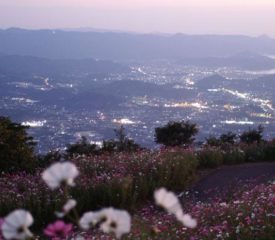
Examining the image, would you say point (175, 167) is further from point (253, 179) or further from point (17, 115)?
point (17, 115)

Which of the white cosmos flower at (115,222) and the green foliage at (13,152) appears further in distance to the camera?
the green foliage at (13,152)

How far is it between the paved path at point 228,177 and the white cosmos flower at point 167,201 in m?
8.19

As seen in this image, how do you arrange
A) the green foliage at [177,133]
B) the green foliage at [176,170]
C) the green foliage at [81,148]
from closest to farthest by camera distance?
the green foliage at [176,170] → the green foliage at [81,148] → the green foliage at [177,133]

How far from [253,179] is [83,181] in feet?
11.9

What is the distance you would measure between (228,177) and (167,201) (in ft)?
33.6

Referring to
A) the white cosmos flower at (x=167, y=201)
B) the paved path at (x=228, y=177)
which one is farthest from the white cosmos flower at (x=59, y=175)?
the paved path at (x=228, y=177)

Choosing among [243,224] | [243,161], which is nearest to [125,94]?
[243,161]

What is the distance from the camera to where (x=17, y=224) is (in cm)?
153

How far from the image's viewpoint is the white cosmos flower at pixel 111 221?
1.53 meters

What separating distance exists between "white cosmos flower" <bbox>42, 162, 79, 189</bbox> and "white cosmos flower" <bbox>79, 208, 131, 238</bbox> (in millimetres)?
113

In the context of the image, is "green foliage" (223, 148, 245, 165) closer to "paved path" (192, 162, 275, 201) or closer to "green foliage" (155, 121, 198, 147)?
"paved path" (192, 162, 275, 201)

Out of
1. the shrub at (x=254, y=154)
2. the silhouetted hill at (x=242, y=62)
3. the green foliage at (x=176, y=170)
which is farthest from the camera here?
the silhouetted hill at (x=242, y=62)

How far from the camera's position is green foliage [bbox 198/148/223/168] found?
42.6 ft

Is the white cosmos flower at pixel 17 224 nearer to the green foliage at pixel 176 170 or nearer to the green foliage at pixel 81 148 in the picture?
the green foliage at pixel 176 170
